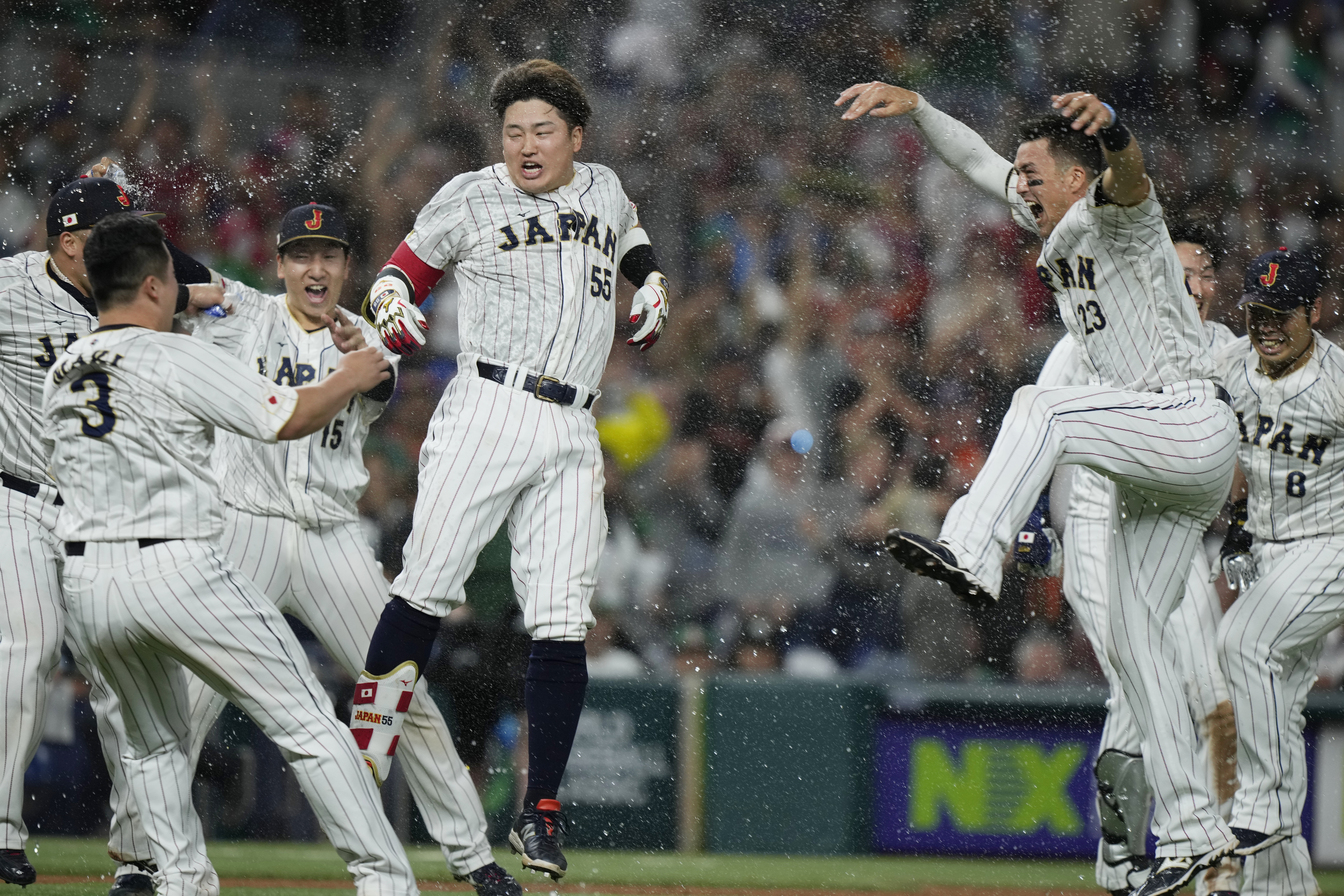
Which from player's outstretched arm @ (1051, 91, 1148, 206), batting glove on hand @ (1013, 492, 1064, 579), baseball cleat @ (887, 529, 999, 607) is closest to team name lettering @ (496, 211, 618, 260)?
Result: player's outstretched arm @ (1051, 91, 1148, 206)

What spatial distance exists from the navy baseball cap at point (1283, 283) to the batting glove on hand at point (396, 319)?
266 cm

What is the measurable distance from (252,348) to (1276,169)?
679cm

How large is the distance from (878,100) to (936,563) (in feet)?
5.35

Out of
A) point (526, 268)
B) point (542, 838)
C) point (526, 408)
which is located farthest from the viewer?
point (526, 268)

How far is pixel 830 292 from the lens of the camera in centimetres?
852

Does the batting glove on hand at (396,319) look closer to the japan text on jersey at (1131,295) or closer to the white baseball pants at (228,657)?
the white baseball pants at (228,657)

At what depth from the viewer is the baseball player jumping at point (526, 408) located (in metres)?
4.22

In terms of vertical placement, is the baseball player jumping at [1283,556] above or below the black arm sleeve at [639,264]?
below

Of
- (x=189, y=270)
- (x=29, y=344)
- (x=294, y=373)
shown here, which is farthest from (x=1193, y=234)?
(x=29, y=344)

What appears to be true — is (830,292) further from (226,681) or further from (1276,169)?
(226,681)

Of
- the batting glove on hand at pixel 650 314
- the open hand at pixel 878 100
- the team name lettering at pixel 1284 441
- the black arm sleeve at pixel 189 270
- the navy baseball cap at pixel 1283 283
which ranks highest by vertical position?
the open hand at pixel 878 100

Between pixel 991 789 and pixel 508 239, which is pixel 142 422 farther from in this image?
pixel 991 789

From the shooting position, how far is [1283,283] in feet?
15.5

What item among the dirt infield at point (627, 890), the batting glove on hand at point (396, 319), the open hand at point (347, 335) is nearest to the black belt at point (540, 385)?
the batting glove on hand at point (396, 319)
